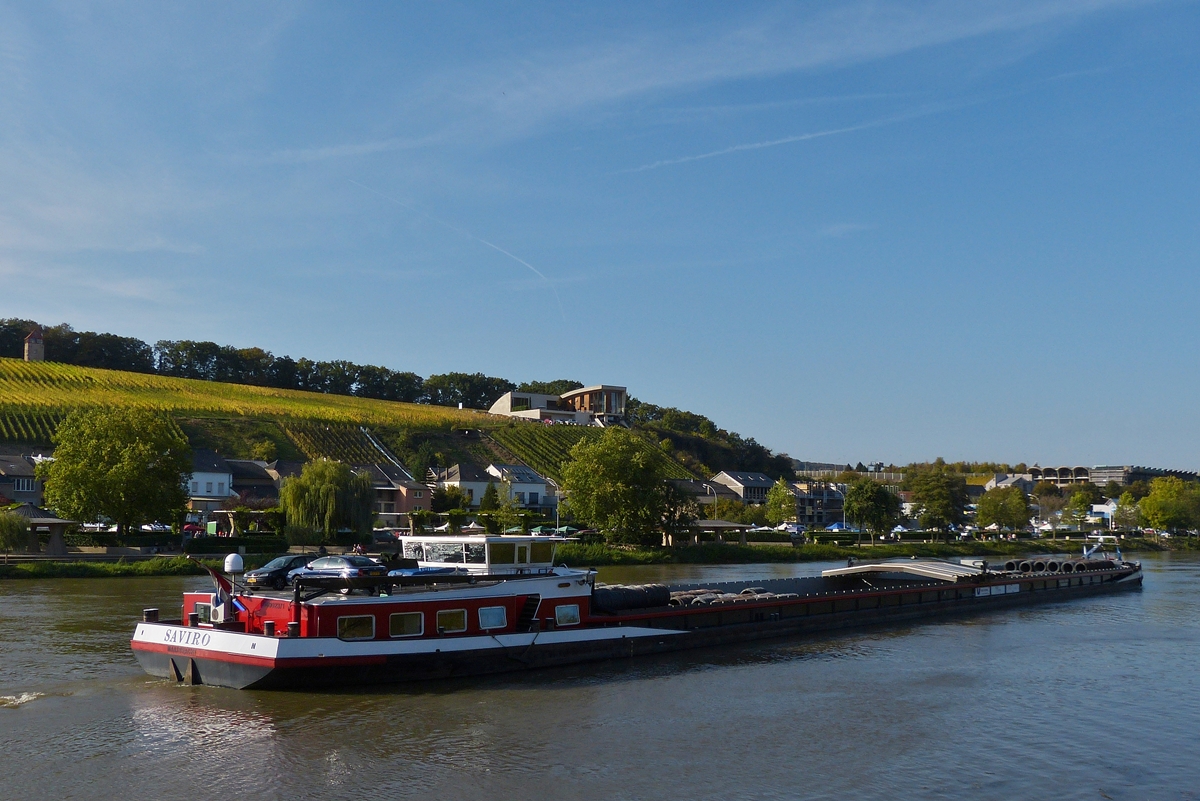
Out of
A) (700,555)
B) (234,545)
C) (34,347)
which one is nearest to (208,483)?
(234,545)

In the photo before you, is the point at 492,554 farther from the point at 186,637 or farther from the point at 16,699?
the point at 16,699

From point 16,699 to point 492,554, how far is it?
1059 centimetres

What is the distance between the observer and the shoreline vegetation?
4584cm

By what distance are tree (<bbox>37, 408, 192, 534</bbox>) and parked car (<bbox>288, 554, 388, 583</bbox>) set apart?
82.2 ft

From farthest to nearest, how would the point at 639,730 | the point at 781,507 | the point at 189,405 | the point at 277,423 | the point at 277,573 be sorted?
1. the point at 189,405
2. the point at 277,423
3. the point at 781,507
4. the point at 277,573
5. the point at 639,730

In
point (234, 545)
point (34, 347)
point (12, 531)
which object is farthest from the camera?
point (34, 347)

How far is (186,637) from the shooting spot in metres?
20.5

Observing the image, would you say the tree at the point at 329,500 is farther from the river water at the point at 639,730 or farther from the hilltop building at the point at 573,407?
the hilltop building at the point at 573,407

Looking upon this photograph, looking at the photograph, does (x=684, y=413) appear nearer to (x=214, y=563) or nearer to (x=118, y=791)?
(x=214, y=563)

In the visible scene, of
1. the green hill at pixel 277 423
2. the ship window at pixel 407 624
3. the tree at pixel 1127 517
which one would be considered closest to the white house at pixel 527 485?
the green hill at pixel 277 423

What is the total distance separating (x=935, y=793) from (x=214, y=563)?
43909 mm

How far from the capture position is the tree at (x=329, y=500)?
60250mm

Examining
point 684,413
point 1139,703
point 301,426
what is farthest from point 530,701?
point 684,413

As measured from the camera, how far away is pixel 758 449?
6634 inches
